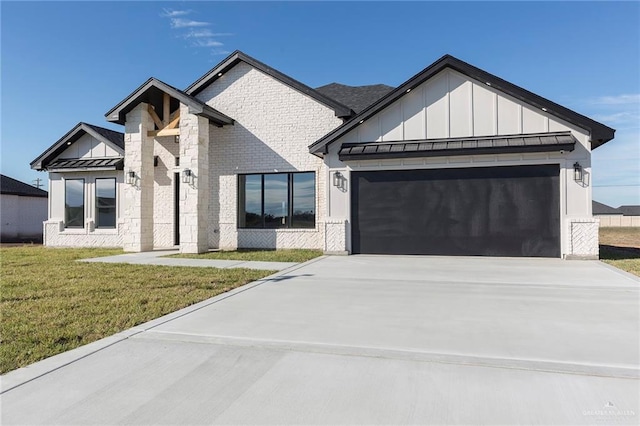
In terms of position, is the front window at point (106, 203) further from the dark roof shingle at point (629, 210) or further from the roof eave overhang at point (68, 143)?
the dark roof shingle at point (629, 210)

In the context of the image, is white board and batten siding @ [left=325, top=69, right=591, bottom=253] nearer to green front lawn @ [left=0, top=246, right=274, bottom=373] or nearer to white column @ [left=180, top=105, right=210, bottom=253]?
white column @ [left=180, top=105, right=210, bottom=253]

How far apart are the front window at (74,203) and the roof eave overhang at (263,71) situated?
21.6 ft

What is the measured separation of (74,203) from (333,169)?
12.0 metres

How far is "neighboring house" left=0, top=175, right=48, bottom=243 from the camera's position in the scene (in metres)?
25.2

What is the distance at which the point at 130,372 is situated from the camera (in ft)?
11.6

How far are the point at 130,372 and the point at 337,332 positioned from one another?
2.22 m

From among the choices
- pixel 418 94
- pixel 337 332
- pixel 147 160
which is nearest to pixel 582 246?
pixel 418 94

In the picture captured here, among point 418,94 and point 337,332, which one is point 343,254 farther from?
point 337,332

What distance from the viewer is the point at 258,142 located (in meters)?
15.2

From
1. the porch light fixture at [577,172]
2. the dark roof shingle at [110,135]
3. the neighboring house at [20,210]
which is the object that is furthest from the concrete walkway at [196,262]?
the neighboring house at [20,210]

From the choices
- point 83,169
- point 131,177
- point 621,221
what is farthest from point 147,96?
point 621,221

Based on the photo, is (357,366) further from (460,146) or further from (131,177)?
(131,177)

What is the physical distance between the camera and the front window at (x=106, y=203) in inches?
661

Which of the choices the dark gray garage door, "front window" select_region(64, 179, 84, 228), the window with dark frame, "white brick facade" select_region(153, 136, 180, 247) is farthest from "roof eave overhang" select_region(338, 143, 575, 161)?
"front window" select_region(64, 179, 84, 228)
